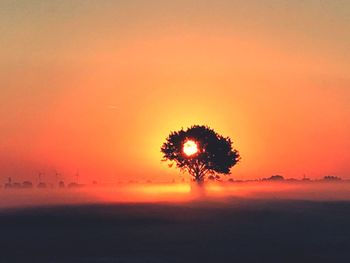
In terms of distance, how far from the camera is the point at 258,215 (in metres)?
48.7

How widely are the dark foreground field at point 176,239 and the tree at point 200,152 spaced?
6974 cm

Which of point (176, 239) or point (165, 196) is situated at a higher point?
point (165, 196)

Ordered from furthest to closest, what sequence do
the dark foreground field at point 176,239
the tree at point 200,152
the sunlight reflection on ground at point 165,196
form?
the tree at point 200,152 < the sunlight reflection on ground at point 165,196 < the dark foreground field at point 176,239

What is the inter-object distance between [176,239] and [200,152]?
86071mm

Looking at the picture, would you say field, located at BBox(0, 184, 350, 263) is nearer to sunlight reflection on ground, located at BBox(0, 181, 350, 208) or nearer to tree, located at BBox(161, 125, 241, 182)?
sunlight reflection on ground, located at BBox(0, 181, 350, 208)

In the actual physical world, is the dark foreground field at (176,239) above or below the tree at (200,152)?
below

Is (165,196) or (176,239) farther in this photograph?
(165,196)

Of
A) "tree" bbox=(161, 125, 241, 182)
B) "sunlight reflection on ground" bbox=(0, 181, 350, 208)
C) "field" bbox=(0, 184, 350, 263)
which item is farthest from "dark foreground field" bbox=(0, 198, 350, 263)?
"tree" bbox=(161, 125, 241, 182)

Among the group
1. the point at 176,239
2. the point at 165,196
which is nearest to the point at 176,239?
the point at 176,239

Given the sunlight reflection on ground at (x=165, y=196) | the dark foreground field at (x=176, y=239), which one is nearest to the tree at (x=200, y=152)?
the sunlight reflection on ground at (x=165, y=196)

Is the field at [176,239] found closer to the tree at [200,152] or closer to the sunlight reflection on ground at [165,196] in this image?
the sunlight reflection on ground at [165,196]

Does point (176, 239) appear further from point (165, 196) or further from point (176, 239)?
point (165, 196)

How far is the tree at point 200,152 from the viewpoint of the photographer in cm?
11694

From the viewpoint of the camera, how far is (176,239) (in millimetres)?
31125
